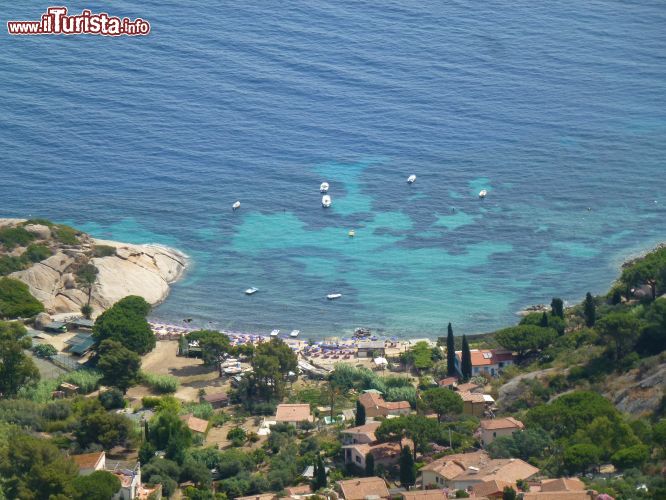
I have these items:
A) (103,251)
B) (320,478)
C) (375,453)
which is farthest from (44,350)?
(320,478)

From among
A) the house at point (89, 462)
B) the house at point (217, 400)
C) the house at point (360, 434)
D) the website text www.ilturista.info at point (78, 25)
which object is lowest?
the house at point (89, 462)

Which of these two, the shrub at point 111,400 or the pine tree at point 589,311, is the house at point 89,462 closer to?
the shrub at point 111,400

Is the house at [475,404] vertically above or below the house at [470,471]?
above

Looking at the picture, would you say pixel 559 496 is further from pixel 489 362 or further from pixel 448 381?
pixel 489 362

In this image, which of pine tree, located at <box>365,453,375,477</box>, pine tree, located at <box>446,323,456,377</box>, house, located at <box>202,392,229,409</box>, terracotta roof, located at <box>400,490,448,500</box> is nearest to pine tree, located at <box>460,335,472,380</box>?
pine tree, located at <box>446,323,456,377</box>

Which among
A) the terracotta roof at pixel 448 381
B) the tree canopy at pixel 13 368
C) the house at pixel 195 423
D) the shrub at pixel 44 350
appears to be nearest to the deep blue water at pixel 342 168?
the terracotta roof at pixel 448 381

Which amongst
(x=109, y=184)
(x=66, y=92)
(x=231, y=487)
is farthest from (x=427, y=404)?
(x=66, y=92)
